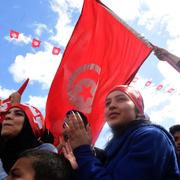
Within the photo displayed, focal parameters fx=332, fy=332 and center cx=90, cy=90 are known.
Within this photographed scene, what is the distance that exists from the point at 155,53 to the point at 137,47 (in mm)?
312

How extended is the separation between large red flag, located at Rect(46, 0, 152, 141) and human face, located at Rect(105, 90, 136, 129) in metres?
1.76

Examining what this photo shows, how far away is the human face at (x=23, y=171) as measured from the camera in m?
2.07

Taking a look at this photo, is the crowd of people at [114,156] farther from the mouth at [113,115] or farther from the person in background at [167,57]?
→ the person in background at [167,57]

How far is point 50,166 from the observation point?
2.15 metres

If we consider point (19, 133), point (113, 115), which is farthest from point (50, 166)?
point (19, 133)

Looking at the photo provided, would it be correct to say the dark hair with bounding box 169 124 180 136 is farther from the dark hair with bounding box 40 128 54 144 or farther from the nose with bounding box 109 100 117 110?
the nose with bounding box 109 100 117 110

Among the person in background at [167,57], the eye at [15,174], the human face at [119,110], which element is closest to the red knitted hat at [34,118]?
the human face at [119,110]

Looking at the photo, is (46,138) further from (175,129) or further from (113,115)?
(175,129)

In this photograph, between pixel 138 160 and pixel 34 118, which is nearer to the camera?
pixel 138 160

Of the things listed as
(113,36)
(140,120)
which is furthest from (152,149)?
(113,36)

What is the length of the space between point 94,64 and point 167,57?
1.07 meters

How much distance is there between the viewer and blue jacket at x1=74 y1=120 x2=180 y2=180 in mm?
2027

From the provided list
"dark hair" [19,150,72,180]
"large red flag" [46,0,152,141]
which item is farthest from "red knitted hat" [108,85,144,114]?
"large red flag" [46,0,152,141]

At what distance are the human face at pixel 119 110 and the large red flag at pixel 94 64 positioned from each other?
5.77 ft
